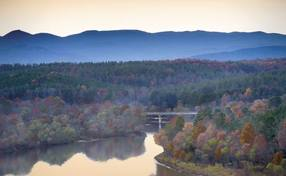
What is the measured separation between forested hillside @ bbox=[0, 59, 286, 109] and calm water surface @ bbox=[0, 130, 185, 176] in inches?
113

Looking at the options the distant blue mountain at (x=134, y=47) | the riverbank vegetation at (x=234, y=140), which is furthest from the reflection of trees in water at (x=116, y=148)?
the distant blue mountain at (x=134, y=47)

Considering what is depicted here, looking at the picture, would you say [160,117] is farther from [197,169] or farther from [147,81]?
[197,169]

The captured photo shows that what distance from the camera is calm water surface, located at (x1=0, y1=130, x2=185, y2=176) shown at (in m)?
9.63

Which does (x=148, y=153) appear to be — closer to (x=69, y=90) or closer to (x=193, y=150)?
(x=193, y=150)

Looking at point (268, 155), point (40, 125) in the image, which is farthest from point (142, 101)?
point (268, 155)

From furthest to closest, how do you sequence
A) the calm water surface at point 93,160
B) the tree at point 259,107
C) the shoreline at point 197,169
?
the tree at point 259,107
the calm water surface at point 93,160
the shoreline at point 197,169

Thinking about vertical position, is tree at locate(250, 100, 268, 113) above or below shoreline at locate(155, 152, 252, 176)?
above

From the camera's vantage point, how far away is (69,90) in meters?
15.3

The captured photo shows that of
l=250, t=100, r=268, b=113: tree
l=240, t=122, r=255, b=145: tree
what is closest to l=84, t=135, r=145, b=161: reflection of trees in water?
l=250, t=100, r=268, b=113: tree

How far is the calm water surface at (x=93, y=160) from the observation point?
9.63m

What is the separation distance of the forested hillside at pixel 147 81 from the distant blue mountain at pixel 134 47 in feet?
11.3

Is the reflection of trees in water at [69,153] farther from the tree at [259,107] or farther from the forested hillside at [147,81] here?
the forested hillside at [147,81]

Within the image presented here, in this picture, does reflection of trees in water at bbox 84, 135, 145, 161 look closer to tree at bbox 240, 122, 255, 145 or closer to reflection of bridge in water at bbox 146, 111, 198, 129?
reflection of bridge in water at bbox 146, 111, 198, 129

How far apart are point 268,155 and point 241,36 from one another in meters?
15.9
